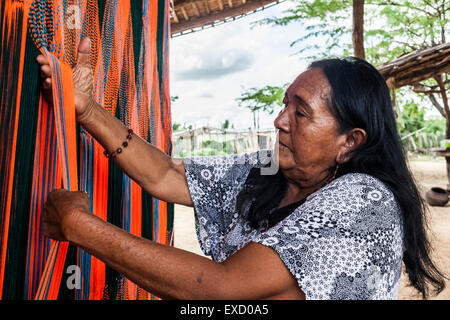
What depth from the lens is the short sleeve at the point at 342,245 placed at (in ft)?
2.74

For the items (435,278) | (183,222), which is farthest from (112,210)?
(183,222)

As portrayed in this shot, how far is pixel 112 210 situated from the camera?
54.9 inches

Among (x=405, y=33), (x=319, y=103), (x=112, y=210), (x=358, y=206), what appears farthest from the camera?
(x=405, y=33)

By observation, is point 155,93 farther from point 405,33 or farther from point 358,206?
point 405,33

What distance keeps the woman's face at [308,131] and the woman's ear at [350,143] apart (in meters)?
0.01

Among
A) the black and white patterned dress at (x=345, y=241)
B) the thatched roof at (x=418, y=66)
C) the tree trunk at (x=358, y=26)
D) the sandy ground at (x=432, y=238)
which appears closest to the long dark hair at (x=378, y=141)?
the black and white patterned dress at (x=345, y=241)

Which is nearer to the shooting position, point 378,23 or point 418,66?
point 418,66

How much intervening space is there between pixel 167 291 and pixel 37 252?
1.35ft

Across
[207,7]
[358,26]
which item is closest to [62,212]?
[207,7]

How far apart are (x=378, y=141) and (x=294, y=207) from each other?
36cm

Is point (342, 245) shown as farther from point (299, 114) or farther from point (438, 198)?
point (438, 198)

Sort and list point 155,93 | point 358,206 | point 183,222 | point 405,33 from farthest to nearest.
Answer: point 405,33 → point 183,222 → point 155,93 → point 358,206

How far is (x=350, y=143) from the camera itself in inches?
45.9

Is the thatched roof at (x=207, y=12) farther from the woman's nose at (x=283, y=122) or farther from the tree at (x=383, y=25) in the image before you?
the tree at (x=383, y=25)
